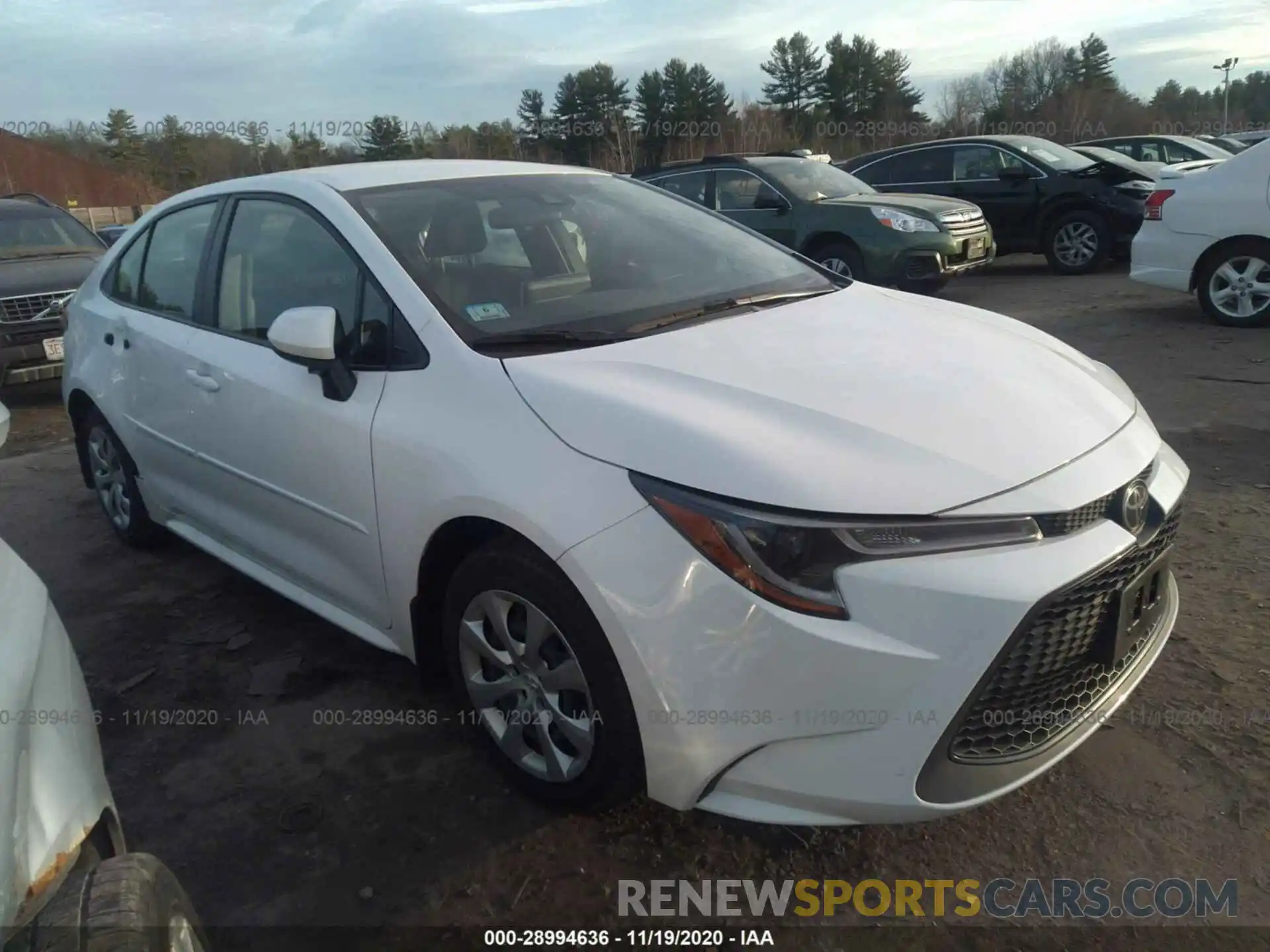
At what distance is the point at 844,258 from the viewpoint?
31.2 ft

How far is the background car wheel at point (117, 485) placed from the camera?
4.37m

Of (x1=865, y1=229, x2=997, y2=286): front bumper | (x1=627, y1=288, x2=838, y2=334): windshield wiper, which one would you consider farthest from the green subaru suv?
(x1=627, y1=288, x2=838, y2=334): windshield wiper

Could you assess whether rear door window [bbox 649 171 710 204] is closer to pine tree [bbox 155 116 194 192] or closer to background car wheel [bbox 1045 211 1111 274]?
background car wheel [bbox 1045 211 1111 274]

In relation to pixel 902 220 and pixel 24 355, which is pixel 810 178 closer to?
pixel 902 220

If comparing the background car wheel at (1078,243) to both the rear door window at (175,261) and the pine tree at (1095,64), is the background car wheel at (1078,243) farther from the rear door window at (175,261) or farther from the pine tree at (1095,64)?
the pine tree at (1095,64)

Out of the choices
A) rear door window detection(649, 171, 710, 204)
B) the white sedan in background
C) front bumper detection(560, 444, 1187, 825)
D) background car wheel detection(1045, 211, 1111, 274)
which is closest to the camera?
front bumper detection(560, 444, 1187, 825)

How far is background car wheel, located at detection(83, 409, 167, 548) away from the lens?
4367 mm

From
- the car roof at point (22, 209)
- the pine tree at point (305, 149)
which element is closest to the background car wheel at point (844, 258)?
the car roof at point (22, 209)

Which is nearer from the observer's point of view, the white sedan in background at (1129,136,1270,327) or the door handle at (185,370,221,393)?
the door handle at (185,370,221,393)

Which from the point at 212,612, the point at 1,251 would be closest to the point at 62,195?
the point at 1,251

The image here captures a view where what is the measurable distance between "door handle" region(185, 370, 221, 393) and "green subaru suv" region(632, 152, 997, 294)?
5926mm

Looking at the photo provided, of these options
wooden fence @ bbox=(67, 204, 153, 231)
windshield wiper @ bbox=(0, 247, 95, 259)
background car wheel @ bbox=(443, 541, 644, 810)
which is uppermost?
wooden fence @ bbox=(67, 204, 153, 231)

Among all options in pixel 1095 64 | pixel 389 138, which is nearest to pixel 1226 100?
pixel 1095 64

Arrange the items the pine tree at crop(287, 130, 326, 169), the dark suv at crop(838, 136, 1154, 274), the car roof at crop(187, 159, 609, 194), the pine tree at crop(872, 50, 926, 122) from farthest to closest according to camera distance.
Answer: the pine tree at crop(872, 50, 926, 122), the pine tree at crop(287, 130, 326, 169), the dark suv at crop(838, 136, 1154, 274), the car roof at crop(187, 159, 609, 194)
